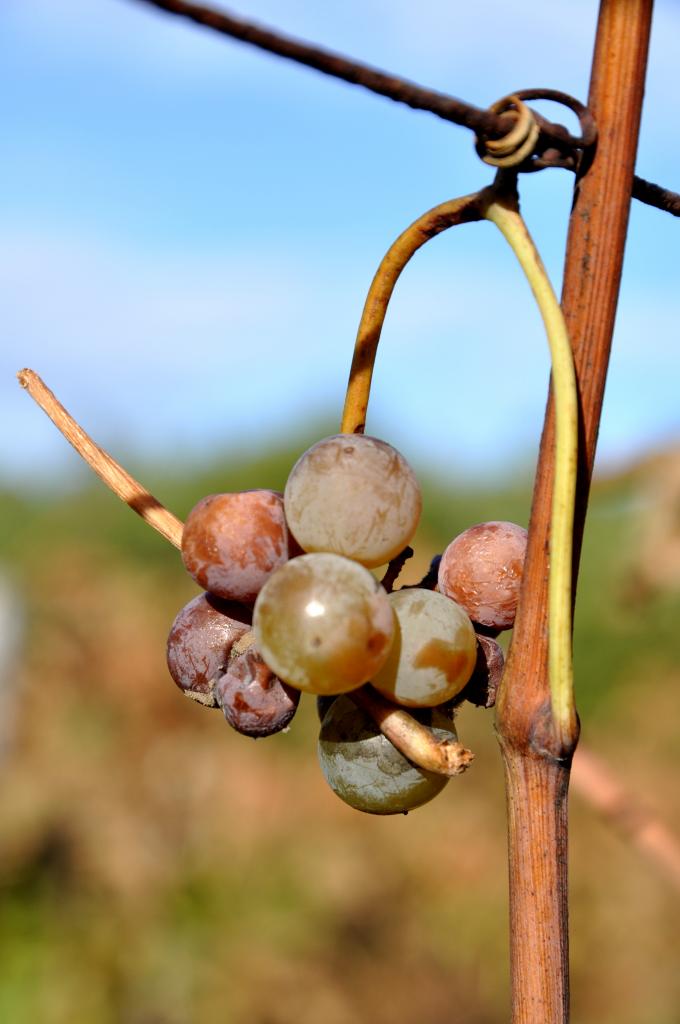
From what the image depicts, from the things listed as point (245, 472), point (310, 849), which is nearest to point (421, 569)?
point (310, 849)

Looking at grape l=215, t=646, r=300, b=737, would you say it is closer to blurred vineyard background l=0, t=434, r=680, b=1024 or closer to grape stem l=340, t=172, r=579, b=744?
grape stem l=340, t=172, r=579, b=744

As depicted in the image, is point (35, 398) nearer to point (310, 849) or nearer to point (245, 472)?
point (310, 849)

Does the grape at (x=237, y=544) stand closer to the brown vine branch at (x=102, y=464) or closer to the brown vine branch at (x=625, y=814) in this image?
the brown vine branch at (x=102, y=464)

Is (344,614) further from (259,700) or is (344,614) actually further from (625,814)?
(625,814)

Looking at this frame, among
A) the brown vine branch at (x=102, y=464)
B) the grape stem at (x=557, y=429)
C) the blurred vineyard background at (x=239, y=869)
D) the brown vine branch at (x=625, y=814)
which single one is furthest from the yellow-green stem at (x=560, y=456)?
the blurred vineyard background at (x=239, y=869)

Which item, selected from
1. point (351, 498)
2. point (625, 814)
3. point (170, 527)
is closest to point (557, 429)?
point (351, 498)

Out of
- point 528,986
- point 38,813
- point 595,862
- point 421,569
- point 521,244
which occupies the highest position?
point 421,569
